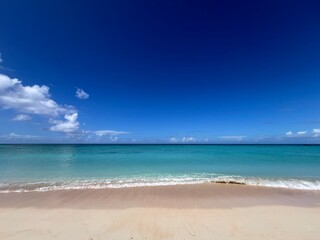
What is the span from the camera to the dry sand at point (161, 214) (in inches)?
171

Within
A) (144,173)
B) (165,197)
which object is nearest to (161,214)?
(165,197)

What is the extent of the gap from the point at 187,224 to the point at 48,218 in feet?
13.6

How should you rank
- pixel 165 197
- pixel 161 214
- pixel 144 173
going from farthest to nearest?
pixel 144 173 < pixel 165 197 < pixel 161 214

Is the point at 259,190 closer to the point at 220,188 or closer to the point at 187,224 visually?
the point at 220,188

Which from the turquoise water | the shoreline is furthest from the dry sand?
the turquoise water

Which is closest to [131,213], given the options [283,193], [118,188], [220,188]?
[118,188]

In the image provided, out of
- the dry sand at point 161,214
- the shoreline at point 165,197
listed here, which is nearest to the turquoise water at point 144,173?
the shoreline at point 165,197

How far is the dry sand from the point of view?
4.33 metres

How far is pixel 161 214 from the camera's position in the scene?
5449mm

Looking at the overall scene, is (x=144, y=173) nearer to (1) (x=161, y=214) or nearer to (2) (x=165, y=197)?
(2) (x=165, y=197)

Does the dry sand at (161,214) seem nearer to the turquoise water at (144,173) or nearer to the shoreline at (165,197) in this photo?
the shoreline at (165,197)

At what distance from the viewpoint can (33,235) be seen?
4246mm

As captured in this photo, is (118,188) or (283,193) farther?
(118,188)

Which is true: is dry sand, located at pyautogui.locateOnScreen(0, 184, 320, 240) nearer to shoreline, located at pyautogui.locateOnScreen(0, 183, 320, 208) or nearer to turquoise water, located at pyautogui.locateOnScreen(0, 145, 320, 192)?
shoreline, located at pyautogui.locateOnScreen(0, 183, 320, 208)
